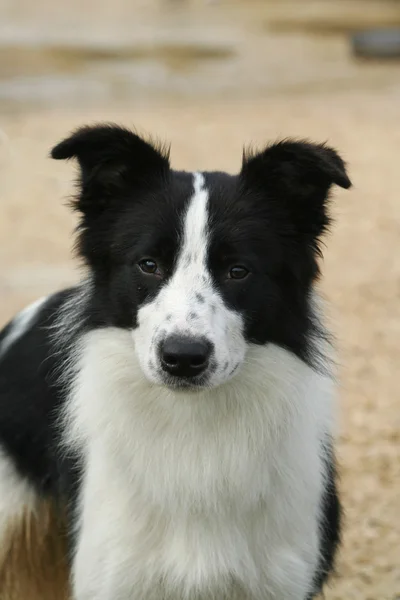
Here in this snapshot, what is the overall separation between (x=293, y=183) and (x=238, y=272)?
0.40 m

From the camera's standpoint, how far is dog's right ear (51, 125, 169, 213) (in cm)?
315

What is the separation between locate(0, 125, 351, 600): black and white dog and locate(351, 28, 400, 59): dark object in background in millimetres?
13651

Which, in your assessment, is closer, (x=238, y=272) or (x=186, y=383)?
(x=186, y=383)

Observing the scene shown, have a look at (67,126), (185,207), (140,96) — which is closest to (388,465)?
(185,207)

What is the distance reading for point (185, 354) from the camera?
2.78 meters

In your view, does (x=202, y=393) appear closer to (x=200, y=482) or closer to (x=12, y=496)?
(x=200, y=482)

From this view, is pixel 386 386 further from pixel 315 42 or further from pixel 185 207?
pixel 315 42

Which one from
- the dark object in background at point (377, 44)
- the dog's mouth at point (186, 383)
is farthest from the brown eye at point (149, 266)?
the dark object in background at point (377, 44)

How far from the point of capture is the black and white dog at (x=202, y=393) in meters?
3.10

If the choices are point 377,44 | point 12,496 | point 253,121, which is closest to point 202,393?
point 12,496

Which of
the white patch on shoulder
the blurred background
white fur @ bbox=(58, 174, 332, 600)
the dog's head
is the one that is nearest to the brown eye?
the dog's head

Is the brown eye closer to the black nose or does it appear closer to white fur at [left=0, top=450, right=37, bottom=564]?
the black nose

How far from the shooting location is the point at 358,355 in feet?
22.6

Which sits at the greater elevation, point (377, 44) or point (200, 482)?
point (377, 44)
